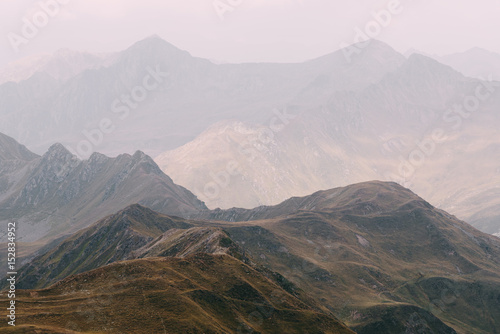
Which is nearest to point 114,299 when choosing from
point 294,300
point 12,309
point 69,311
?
point 69,311

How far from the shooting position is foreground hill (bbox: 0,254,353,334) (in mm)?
110438

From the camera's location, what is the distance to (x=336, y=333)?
5856 inches

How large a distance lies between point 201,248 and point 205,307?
64.5m

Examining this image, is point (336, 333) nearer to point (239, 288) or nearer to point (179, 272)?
point (239, 288)

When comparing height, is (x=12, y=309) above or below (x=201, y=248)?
above

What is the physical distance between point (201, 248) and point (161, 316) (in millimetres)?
77935

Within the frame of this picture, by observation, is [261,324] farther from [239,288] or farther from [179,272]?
[179,272]

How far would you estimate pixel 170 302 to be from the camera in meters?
124

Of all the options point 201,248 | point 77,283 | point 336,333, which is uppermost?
point 77,283

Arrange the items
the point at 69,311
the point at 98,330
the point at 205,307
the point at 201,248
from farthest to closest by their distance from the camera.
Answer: the point at 201,248 < the point at 205,307 < the point at 69,311 < the point at 98,330

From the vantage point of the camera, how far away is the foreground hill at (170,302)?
362 ft

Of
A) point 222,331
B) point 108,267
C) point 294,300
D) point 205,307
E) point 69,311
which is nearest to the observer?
point 69,311

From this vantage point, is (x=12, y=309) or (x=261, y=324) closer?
(x=12, y=309)

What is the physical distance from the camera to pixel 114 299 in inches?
4828
